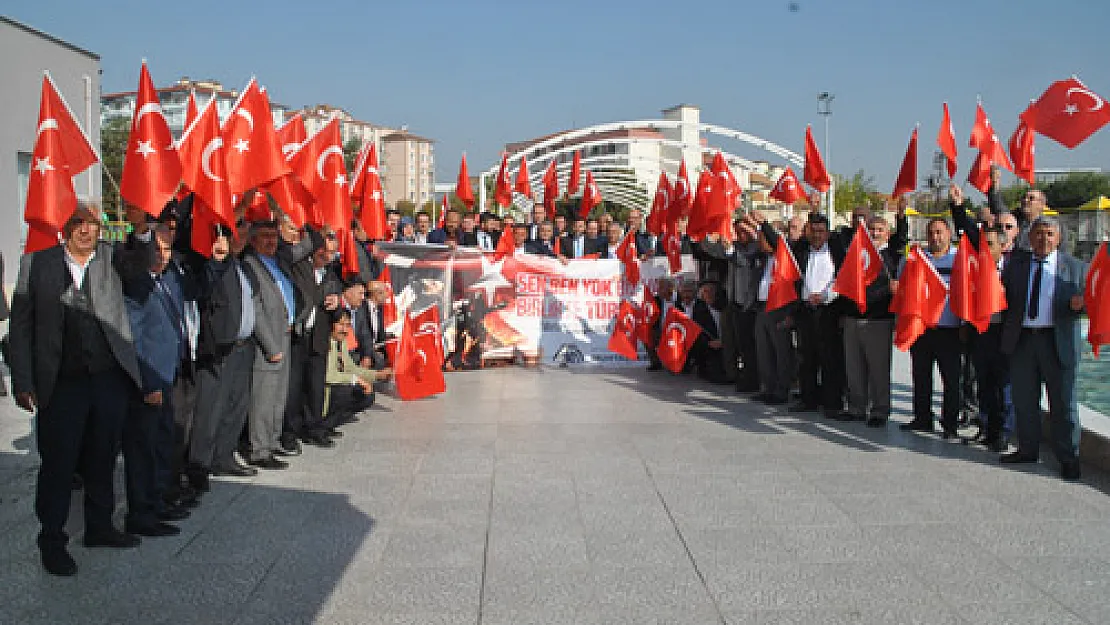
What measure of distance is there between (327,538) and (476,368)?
25.3ft

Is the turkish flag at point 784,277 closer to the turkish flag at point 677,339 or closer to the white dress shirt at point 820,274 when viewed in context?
the white dress shirt at point 820,274

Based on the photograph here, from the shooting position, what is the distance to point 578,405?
10.2 metres

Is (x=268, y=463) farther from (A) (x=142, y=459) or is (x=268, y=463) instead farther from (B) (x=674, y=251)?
(B) (x=674, y=251)

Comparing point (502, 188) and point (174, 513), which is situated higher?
point (502, 188)

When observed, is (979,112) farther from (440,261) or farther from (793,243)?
(440,261)

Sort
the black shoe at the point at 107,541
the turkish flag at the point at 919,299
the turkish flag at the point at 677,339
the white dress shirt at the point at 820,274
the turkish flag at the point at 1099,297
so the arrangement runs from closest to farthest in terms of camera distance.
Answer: the black shoe at the point at 107,541
the turkish flag at the point at 1099,297
the turkish flag at the point at 919,299
the white dress shirt at the point at 820,274
the turkish flag at the point at 677,339

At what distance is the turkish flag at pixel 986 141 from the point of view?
940 centimetres

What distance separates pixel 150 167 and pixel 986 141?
7.77 metres

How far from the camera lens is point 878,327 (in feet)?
29.6

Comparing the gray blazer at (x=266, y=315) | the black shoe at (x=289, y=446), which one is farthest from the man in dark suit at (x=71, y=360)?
the black shoe at (x=289, y=446)

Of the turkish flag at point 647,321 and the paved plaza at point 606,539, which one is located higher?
the turkish flag at point 647,321

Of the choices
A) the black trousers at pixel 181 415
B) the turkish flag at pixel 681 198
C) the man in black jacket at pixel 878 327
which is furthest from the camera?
the turkish flag at pixel 681 198

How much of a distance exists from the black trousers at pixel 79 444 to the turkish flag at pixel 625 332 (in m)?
8.13

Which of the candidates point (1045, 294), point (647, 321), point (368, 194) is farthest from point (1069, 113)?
point (368, 194)
